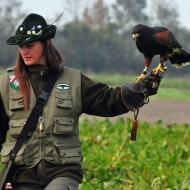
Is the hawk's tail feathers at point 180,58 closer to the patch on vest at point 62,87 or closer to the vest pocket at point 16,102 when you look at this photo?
the patch on vest at point 62,87

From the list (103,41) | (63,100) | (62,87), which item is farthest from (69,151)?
(103,41)

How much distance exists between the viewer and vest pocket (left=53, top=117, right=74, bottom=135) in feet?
14.6

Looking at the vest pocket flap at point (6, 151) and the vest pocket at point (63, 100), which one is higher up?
the vest pocket at point (63, 100)

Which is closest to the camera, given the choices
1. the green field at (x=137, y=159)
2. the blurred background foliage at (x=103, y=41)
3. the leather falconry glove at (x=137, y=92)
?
the leather falconry glove at (x=137, y=92)

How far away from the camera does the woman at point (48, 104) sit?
4414 mm

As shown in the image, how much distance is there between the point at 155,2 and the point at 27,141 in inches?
1957

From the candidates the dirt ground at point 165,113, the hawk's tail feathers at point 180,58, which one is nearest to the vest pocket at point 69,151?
the hawk's tail feathers at point 180,58

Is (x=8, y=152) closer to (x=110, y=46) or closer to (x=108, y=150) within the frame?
(x=108, y=150)

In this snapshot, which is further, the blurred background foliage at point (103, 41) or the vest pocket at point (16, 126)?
the blurred background foliage at point (103, 41)

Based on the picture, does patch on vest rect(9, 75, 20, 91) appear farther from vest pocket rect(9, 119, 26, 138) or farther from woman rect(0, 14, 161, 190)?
vest pocket rect(9, 119, 26, 138)

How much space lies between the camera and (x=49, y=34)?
181 inches

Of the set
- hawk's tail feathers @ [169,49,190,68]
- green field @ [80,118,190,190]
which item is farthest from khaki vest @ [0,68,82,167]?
green field @ [80,118,190,190]

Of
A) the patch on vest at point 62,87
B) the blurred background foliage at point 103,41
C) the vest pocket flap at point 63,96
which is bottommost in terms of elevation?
the blurred background foliage at point 103,41

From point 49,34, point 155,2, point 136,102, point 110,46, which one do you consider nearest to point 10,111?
point 49,34
